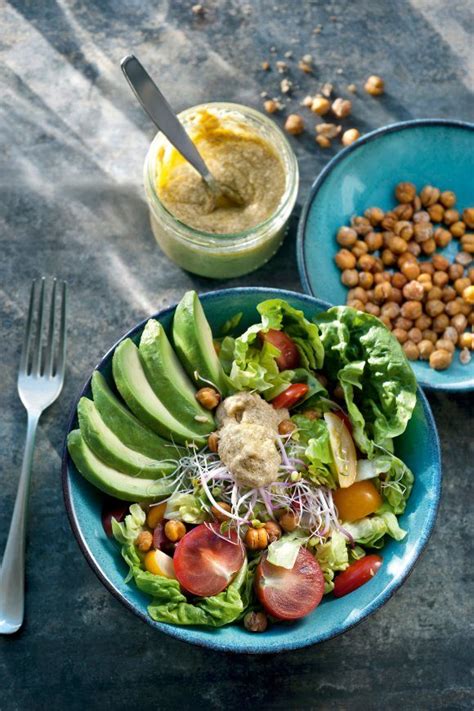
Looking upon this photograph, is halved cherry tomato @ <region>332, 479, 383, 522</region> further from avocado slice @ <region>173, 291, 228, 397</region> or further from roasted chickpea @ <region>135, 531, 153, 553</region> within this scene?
roasted chickpea @ <region>135, 531, 153, 553</region>

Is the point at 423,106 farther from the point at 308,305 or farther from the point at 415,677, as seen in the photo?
the point at 415,677

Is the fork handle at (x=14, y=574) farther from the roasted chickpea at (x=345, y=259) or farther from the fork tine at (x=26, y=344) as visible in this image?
the roasted chickpea at (x=345, y=259)

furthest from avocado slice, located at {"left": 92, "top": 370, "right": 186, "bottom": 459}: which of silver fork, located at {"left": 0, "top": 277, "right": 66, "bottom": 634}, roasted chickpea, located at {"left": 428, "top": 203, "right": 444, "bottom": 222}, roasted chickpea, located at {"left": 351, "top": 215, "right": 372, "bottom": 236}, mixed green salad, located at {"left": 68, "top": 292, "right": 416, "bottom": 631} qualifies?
roasted chickpea, located at {"left": 428, "top": 203, "right": 444, "bottom": 222}

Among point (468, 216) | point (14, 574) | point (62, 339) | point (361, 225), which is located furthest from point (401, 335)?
point (14, 574)

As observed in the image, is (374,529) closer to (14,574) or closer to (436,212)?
(14,574)

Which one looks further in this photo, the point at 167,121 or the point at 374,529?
the point at 167,121
